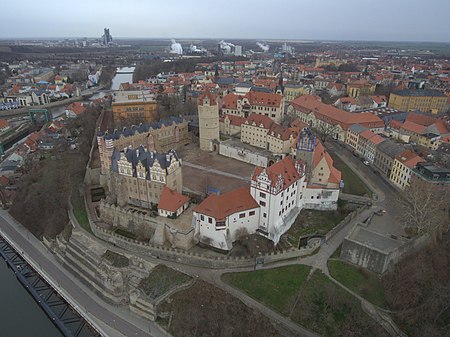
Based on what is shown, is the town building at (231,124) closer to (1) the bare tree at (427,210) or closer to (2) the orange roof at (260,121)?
(2) the orange roof at (260,121)

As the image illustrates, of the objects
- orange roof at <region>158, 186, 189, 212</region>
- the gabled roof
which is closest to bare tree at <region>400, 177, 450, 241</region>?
orange roof at <region>158, 186, 189, 212</region>

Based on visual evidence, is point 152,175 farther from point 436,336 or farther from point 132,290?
point 436,336

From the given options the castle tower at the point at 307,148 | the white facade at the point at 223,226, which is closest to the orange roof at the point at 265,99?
the castle tower at the point at 307,148

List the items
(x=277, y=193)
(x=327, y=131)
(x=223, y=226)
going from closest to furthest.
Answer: (x=277, y=193), (x=223, y=226), (x=327, y=131)

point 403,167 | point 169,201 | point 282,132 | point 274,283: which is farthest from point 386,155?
point 169,201

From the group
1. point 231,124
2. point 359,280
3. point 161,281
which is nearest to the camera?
point 359,280

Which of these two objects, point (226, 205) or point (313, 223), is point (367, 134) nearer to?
point (313, 223)

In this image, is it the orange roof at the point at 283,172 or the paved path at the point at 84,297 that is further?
the orange roof at the point at 283,172

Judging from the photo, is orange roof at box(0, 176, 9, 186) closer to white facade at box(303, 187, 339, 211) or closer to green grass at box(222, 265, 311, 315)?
green grass at box(222, 265, 311, 315)
